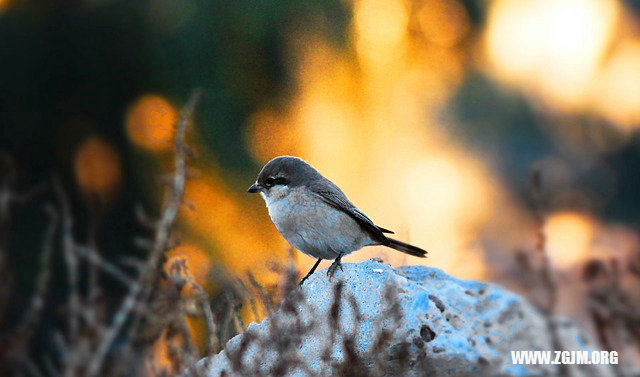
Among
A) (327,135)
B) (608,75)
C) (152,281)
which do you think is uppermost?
(608,75)

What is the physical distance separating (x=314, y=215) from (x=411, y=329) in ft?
3.87

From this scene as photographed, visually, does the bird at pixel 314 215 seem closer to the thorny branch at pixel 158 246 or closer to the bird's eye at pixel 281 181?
the bird's eye at pixel 281 181

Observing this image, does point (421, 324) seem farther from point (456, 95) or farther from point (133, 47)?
point (456, 95)

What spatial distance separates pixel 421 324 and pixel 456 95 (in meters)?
6.63

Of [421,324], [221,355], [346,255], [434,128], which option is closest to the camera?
[421,324]

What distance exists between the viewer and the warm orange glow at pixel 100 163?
23.7 feet

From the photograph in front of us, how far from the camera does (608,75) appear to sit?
9117mm

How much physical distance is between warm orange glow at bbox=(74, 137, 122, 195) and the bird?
3.46m

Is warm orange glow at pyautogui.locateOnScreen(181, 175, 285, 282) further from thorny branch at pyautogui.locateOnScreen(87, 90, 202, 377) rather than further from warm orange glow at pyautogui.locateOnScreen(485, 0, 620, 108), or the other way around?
warm orange glow at pyautogui.locateOnScreen(485, 0, 620, 108)

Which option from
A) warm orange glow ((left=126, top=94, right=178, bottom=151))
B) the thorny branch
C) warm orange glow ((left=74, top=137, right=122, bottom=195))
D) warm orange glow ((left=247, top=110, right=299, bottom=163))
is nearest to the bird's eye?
the thorny branch

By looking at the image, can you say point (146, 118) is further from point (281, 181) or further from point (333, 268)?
point (333, 268)

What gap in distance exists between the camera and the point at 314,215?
3889mm

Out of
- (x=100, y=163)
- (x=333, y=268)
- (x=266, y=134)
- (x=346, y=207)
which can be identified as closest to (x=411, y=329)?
(x=333, y=268)

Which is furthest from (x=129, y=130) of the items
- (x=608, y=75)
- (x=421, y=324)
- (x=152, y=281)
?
(x=608, y=75)
